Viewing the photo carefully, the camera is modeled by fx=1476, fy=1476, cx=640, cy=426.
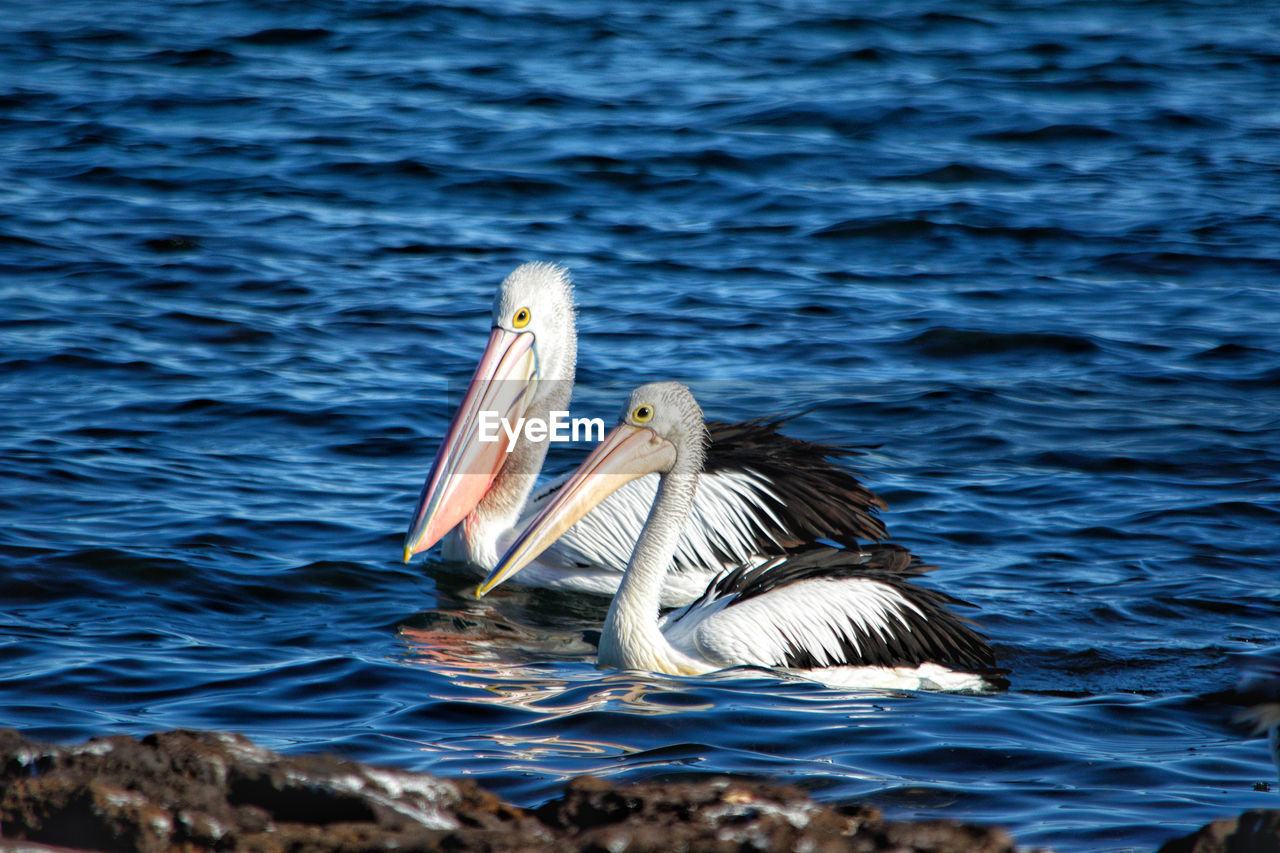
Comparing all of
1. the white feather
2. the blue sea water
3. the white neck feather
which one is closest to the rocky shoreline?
the blue sea water

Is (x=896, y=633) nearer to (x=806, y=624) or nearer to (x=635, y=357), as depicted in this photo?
(x=806, y=624)

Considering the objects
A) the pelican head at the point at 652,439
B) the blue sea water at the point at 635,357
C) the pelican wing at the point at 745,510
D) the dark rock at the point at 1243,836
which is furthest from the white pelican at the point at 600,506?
the dark rock at the point at 1243,836

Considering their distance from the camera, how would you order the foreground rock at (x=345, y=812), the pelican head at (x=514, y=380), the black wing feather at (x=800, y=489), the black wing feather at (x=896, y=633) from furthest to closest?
1. the pelican head at (x=514, y=380)
2. the black wing feather at (x=800, y=489)
3. the black wing feather at (x=896, y=633)
4. the foreground rock at (x=345, y=812)

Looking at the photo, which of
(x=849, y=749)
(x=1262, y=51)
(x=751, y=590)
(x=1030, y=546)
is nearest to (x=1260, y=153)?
(x=1262, y=51)

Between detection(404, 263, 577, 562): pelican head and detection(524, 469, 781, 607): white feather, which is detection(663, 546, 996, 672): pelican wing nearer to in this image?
detection(524, 469, 781, 607): white feather

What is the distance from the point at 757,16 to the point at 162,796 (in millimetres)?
18917

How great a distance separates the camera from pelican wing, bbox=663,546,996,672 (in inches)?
190

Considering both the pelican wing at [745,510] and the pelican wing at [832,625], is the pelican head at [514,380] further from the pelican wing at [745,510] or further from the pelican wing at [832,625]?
the pelican wing at [832,625]

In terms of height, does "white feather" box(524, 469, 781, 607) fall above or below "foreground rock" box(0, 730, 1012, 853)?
below

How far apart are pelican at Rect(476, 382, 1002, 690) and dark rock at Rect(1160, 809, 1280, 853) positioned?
7.82 feet

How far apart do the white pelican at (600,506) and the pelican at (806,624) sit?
84cm

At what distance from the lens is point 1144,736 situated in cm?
433

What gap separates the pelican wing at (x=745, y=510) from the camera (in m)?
5.99

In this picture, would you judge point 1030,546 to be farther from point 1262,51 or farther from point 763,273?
point 1262,51
